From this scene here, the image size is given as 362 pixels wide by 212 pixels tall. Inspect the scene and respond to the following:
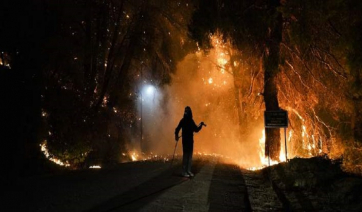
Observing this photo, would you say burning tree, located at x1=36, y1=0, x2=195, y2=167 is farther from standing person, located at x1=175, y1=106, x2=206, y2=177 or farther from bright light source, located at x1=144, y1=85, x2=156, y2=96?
bright light source, located at x1=144, y1=85, x2=156, y2=96

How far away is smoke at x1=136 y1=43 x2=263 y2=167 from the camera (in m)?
32.9

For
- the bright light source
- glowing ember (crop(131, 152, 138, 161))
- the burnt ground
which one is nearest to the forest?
the burnt ground

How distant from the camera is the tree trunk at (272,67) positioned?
→ 13242 millimetres

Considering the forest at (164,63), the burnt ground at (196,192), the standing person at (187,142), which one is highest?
the forest at (164,63)

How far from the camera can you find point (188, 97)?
48.6m

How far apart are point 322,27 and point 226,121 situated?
2843 cm

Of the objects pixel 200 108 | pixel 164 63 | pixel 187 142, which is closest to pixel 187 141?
pixel 187 142

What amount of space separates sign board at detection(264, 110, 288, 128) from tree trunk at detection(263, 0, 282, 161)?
76.9 inches

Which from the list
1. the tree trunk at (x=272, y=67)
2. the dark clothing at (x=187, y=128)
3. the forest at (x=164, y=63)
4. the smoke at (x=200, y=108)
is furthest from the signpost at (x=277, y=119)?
the smoke at (x=200, y=108)

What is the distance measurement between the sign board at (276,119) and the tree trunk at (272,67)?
1.95m

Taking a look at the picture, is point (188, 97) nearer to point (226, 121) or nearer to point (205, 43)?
point (226, 121)

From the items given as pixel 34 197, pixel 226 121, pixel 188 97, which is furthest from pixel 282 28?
pixel 188 97

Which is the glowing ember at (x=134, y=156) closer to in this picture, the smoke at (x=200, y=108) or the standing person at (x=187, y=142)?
the smoke at (x=200, y=108)

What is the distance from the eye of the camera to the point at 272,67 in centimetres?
1327
